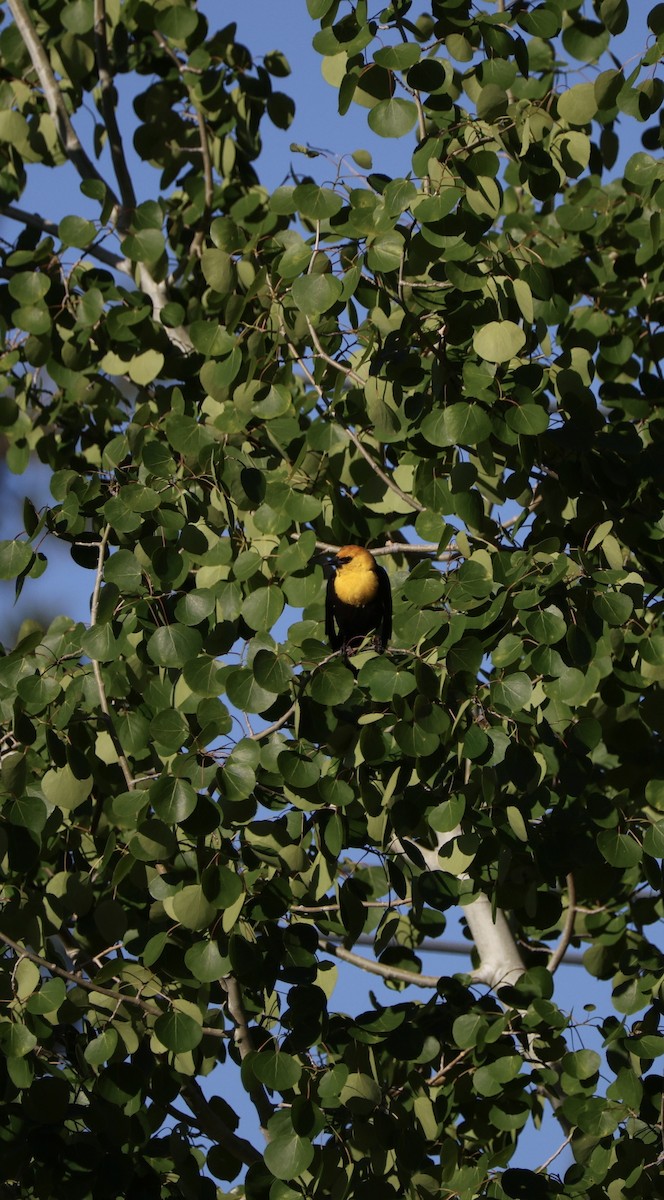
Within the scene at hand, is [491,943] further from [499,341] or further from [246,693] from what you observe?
[499,341]

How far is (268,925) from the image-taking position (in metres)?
2.18

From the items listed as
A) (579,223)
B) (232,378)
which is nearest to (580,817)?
(232,378)

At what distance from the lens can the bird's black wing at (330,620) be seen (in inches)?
102

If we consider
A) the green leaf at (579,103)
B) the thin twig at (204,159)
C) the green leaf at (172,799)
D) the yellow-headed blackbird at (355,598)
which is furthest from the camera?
the thin twig at (204,159)

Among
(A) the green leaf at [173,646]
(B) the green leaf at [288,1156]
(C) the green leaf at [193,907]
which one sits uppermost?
(A) the green leaf at [173,646]

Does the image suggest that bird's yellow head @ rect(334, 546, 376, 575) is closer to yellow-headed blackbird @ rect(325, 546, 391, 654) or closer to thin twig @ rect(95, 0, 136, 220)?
yellow-headed blackbird @ rect(325, 546, 391, 654)

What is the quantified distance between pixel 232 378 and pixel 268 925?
3.27 feet

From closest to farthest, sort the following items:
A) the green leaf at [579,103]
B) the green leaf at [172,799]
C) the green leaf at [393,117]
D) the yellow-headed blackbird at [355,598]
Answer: the green leaf at [172,799] < the green leaf at [393,117] < the green leaf at [579,103] < the yellow-headed blackbird at [355,598]

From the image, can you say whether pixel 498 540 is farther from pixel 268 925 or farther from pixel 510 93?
pixel 510 93

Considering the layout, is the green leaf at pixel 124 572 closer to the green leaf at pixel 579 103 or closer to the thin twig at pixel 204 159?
the green leaf at pixel 579 103

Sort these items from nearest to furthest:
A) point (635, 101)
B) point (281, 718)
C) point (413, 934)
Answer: point (281, 718) → point (635, 101) → point (413, 934)

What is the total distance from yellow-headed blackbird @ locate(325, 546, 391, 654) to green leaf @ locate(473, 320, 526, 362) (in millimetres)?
552

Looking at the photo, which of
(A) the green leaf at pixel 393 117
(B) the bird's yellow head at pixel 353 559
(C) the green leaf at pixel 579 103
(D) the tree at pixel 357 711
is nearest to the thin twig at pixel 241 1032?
(D) the tree at pixel 357 711

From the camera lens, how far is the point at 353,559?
2496 millimetres
